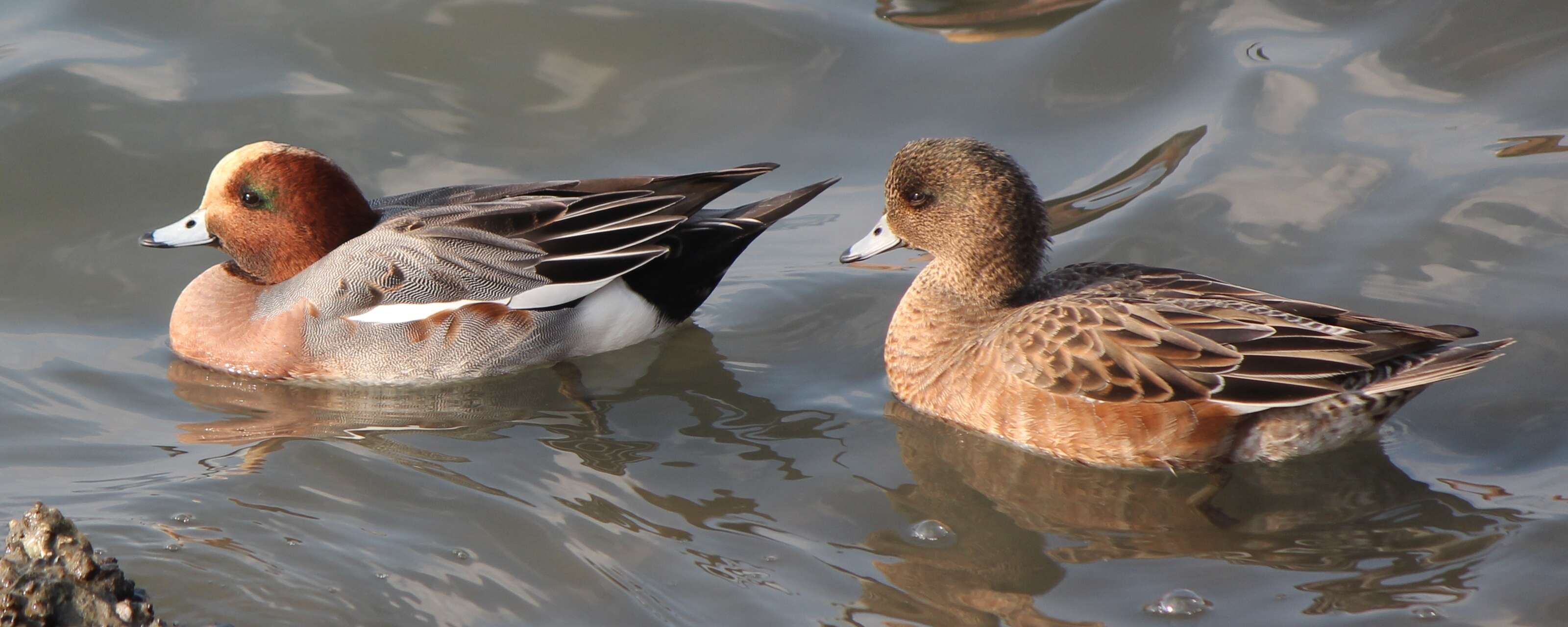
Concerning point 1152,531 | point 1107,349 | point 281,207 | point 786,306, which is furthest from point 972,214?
point 281,207

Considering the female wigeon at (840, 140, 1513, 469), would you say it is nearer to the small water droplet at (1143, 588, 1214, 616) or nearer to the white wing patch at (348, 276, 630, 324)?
the small water droplet at (1143, 588, 1214, 616)

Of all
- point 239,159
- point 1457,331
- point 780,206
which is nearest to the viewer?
point 1457,331

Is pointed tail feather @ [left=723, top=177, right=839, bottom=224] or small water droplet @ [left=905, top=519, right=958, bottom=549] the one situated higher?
pointed tail feather @ [left=723, top=177, right=839, bottom=224]

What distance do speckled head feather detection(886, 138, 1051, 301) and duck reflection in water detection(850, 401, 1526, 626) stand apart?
668 millimetres

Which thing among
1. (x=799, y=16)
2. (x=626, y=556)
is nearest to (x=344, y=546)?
(x=626, y=556)

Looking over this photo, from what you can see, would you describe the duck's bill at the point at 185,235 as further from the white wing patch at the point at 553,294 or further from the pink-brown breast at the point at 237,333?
the white wing patch at the point at 553,294

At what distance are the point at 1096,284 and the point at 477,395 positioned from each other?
7.46 feet

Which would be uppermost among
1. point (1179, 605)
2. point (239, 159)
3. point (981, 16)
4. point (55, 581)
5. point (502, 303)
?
point (981, 16)

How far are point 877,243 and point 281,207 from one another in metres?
2.25

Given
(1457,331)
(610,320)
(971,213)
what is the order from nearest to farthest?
(1457,331)
(971,213)
(610,320)

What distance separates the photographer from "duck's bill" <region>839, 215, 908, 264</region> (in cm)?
546

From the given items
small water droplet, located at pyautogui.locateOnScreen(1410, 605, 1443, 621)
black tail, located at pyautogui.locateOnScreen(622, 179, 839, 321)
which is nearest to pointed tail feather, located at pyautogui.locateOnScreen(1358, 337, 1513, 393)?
small water droplet, located at pyautogui.locateOnScreen(1410, 605, 1443, 621)

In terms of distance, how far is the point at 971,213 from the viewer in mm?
5219

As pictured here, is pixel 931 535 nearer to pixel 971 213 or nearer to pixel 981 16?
pixel 971 213
